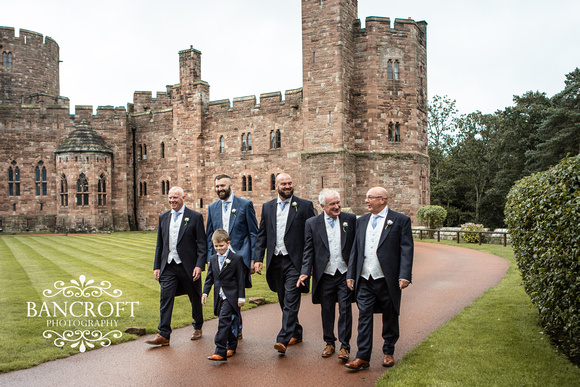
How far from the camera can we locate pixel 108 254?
58.1ft

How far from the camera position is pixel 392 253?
19.3 ft

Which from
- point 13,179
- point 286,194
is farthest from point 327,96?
point 13,179

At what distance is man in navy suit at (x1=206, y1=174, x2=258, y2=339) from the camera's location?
22.7 ft

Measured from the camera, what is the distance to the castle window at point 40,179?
35750mm

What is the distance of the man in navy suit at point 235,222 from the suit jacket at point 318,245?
2.95 feet

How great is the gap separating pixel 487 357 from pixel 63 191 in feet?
114

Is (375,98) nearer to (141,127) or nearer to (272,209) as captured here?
(141,127)

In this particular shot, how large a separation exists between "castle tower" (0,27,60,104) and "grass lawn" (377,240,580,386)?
40431 millimetres

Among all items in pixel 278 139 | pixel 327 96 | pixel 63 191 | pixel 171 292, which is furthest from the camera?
pixel 63 191

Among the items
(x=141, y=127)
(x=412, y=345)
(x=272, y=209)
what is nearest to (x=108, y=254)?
(x=272, y=209)

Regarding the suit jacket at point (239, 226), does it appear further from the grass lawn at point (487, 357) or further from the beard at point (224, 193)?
the grass lawn at point (487, 357)

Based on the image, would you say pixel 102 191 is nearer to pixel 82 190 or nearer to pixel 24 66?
pixel 82 190

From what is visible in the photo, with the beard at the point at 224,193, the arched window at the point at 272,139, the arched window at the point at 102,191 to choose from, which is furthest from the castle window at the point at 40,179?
the beard at the point at 224,193

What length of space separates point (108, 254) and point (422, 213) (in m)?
15.7
